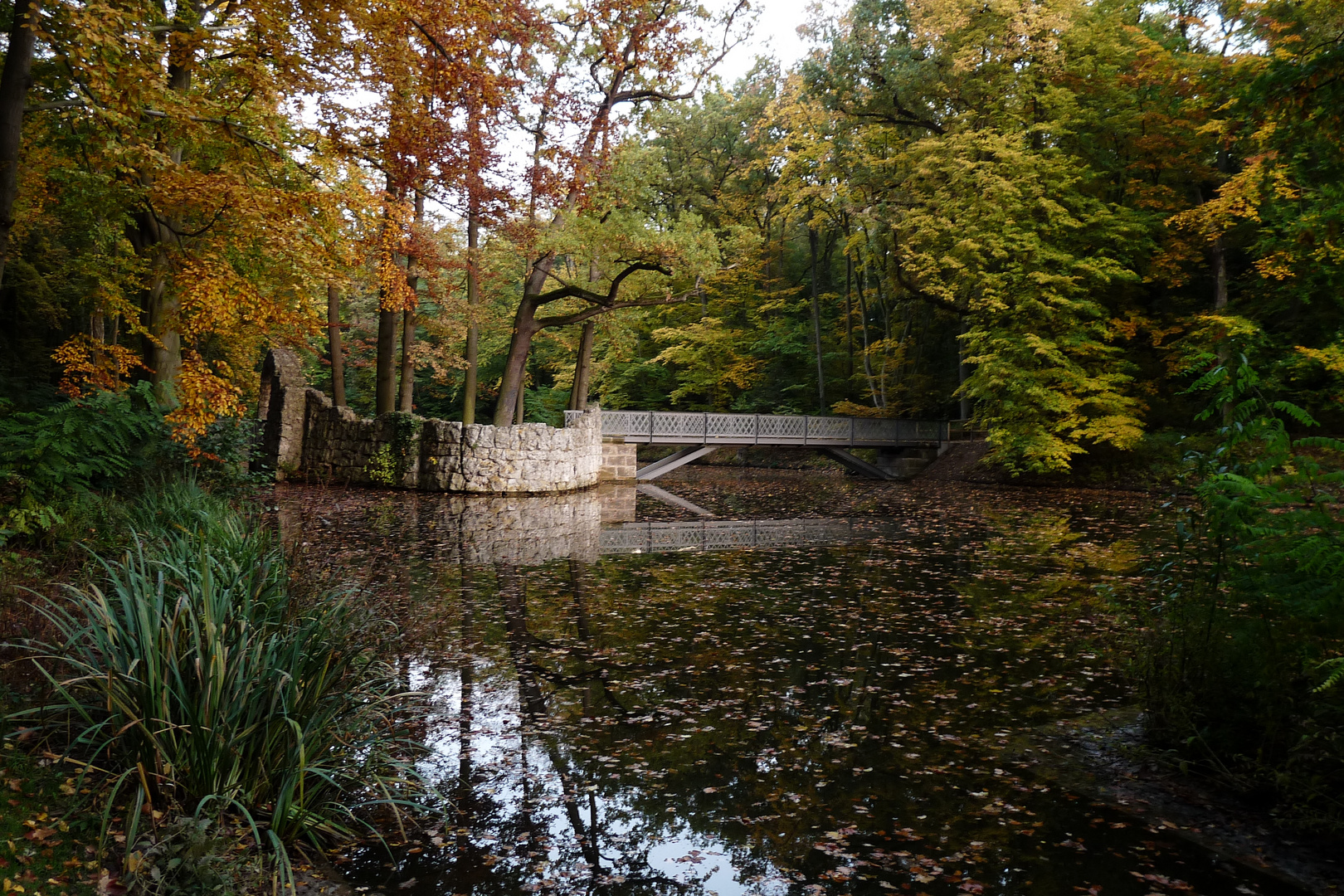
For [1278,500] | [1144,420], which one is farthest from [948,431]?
[1278,500]

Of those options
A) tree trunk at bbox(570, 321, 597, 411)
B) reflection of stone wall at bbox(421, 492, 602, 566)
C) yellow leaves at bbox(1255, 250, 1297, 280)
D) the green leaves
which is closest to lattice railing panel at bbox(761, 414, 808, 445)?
tree trunk at bbox(570, 321, 597, 411)

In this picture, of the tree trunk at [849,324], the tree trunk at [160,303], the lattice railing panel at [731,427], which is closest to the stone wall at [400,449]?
the lattice railing panel at [731,427]

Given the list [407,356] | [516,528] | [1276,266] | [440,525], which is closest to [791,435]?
[407,356]

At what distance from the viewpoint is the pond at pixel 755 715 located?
3.34m

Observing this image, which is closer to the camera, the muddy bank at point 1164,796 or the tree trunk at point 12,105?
the muddy bank at point 1164,796

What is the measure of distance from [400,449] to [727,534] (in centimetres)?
839

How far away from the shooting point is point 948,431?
2873cm

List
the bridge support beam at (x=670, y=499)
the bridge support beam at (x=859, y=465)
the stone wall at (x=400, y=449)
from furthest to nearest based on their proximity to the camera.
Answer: the bridge support beam at (x=859, y=465), the stone wall at (x=400, y=449), the bridge support beam at (x=670, y=499)

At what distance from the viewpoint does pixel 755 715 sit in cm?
505

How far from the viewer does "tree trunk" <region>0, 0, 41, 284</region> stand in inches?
239

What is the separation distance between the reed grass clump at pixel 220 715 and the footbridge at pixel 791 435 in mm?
17698

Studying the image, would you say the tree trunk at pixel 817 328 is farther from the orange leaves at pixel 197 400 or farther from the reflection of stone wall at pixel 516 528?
the orange leaves at pixel 197 400

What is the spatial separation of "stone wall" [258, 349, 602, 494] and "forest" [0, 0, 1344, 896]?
23.3 inches

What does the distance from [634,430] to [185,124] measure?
54.7 ft
